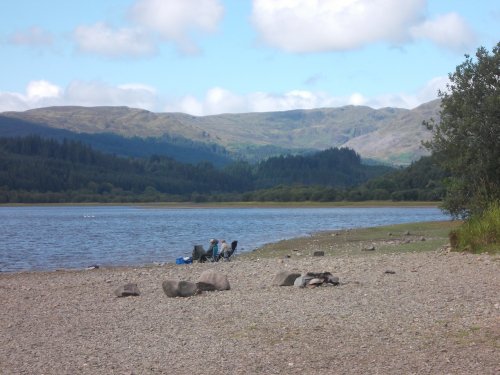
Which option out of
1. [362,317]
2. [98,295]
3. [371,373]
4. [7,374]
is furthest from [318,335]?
[98,295]

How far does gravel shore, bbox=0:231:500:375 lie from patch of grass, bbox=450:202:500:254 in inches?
109

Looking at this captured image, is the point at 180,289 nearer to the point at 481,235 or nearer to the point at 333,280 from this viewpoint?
the point at 333,280

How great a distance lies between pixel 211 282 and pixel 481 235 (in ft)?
34.9

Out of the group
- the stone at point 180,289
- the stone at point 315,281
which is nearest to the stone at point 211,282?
the stone at point 180,289

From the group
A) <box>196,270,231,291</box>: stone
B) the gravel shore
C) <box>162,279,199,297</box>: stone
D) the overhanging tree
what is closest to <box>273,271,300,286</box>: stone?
the gravel shore

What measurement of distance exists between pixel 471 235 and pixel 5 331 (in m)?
16.5

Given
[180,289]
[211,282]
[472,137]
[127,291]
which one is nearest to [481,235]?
[472,137]

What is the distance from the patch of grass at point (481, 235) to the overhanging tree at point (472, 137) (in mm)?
3139

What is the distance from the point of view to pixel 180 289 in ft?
59.8

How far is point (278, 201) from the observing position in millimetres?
185875

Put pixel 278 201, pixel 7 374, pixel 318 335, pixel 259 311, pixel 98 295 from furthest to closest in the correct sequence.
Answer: pixel 278 201 < pixel 98 295 < pixel 259 311 < pixel 318 335 < pixel 7 374

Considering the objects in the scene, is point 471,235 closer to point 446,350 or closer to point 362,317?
point 362,317

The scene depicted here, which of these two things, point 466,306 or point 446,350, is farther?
point 466,306

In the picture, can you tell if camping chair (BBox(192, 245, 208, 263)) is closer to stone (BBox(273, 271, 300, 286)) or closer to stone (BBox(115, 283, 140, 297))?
stone (BBox(115, 283, 140, 297))
